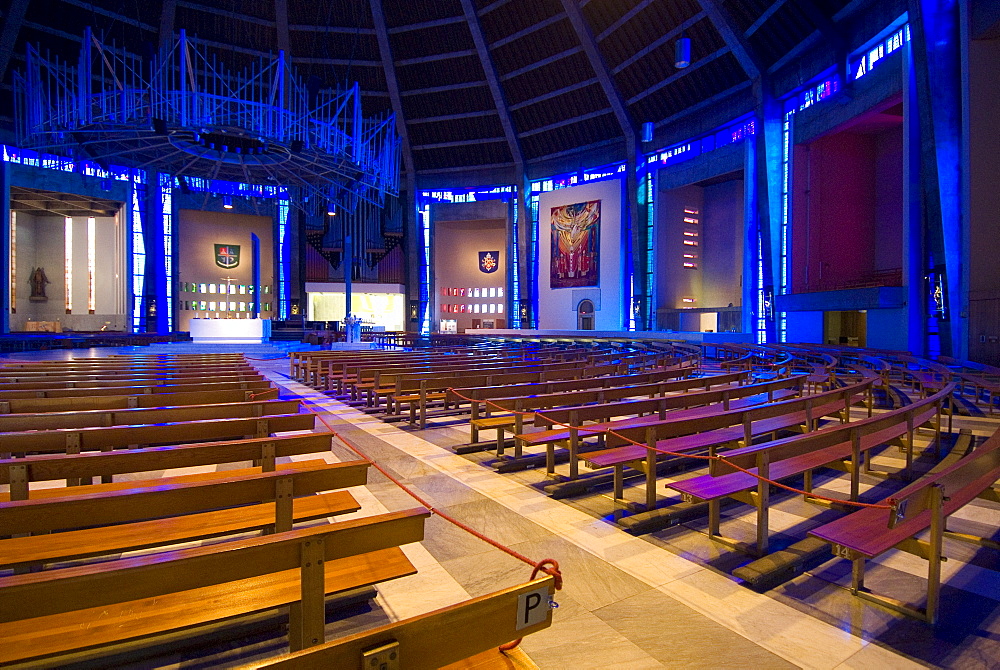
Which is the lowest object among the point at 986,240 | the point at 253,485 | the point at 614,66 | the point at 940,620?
the point at 940,620

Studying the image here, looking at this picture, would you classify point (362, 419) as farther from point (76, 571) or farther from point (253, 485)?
point (76, 571)

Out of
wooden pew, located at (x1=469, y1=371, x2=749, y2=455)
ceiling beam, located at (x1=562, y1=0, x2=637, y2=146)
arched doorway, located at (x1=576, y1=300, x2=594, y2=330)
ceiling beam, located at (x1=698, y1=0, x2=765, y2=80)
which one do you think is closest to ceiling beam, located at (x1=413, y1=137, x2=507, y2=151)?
ceiling beam, located at (x1=562, y1=0, x2=637, y2=146)

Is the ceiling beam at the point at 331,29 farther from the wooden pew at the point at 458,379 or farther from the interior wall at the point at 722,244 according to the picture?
the wooden pew at the point at 458,379

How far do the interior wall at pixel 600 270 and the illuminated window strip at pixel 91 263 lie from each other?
21.2 m

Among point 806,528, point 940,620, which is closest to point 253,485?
point 940,620

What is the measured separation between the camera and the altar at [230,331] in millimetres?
24859

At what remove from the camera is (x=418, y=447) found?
5.71 meters

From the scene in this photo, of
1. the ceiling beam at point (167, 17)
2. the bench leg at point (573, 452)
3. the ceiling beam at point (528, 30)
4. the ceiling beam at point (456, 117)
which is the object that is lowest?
the bench leg at point (573, 452)

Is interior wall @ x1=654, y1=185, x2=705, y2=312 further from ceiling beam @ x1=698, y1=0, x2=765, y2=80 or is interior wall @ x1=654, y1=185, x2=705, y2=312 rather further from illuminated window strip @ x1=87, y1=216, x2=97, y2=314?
Result: illuminated window strip @ x1=87, y1=216, x2=97, y2=314

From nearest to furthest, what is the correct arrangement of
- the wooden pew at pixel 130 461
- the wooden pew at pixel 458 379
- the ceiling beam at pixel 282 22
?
the wooden pew at pixel 130 461 → the wooden pew at pixel 458 379 → the ceiling beam at pixel 282 22

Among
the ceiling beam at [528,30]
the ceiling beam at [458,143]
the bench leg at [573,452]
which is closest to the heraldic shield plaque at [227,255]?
the ceiling beam at [458,143]

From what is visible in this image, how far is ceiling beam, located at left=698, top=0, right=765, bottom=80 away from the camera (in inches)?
727

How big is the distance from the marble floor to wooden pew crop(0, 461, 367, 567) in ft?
1.57

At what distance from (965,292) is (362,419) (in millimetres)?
12801
